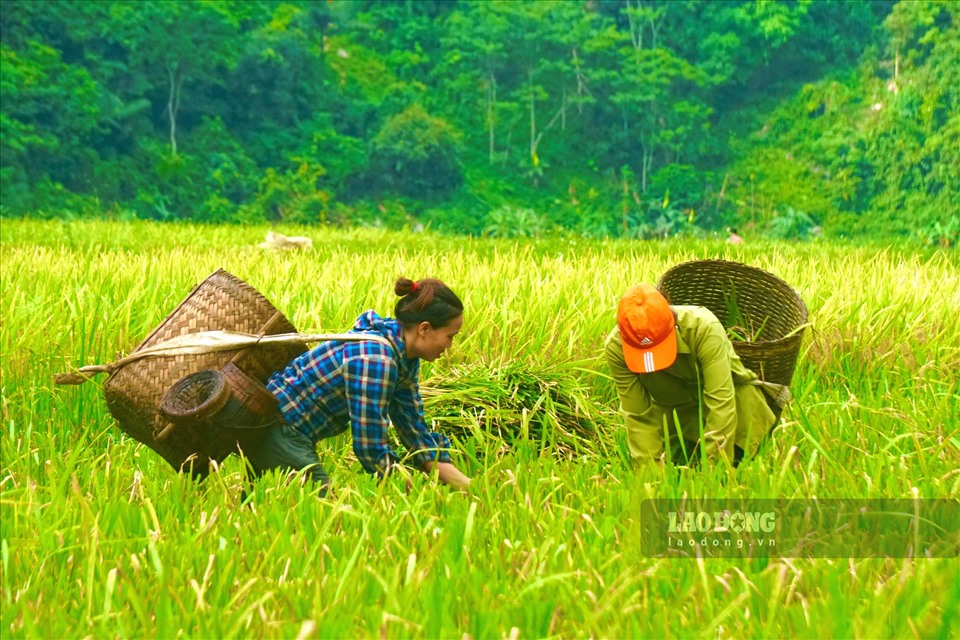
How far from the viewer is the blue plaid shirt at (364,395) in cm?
300

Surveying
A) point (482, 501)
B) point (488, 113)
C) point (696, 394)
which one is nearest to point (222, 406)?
point (482, 501)

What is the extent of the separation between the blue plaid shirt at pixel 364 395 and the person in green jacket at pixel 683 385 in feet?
2.17

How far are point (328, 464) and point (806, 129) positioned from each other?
30578 millimetres

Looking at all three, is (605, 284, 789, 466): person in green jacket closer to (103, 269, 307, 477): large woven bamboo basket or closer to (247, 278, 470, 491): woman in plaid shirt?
(247, 278, 470, 491): woman in plaid shirt

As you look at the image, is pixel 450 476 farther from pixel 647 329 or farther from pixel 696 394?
pixel 696 394

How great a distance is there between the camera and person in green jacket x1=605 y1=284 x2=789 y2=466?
3131mm

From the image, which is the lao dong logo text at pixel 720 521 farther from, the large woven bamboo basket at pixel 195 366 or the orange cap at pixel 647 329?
the large woven bamboo basket at pixel 195 366

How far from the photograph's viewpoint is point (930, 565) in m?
2.16

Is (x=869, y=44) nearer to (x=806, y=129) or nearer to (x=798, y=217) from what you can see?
(x=806, y=129)

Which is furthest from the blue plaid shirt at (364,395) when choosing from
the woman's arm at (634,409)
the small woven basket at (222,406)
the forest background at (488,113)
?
the forest background at (488,113)

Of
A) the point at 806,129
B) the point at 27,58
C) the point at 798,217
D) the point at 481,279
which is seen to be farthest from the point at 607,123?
the point at 481,279

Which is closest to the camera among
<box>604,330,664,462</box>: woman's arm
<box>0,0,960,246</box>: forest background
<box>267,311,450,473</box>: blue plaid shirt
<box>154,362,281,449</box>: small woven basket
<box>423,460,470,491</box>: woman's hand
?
<box>154,362,281,449</box>: small woven basket

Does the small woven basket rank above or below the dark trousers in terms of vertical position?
above

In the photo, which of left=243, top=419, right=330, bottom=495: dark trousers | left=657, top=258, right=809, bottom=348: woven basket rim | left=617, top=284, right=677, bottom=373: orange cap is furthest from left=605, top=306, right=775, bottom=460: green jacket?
left=243, top=419, right=330, bottom=495: dark trousers
